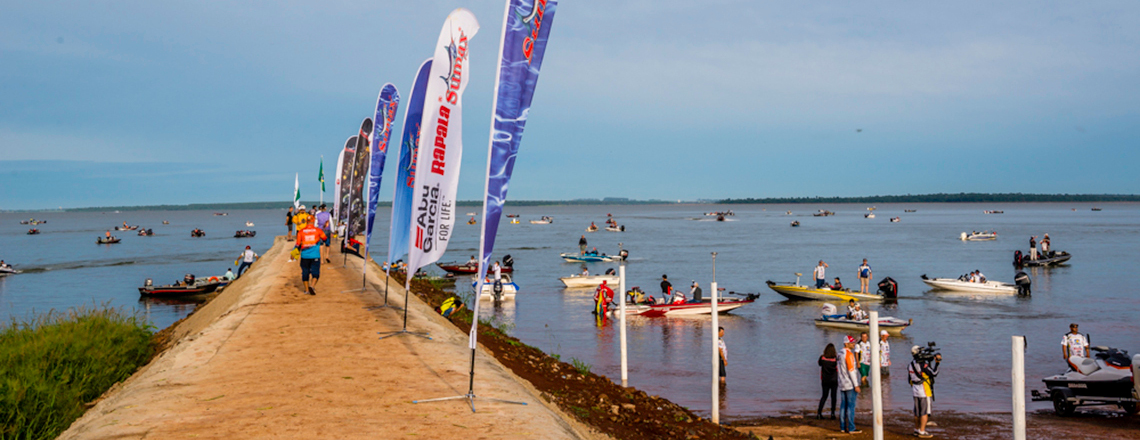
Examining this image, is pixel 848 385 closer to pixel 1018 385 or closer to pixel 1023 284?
pixel 1018 385

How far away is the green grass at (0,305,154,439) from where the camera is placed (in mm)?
8211

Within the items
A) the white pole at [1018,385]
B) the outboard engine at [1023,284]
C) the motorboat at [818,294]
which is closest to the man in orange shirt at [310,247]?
the white pole at [1018,385]

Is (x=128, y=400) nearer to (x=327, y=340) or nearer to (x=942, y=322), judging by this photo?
(x=327, y=340)

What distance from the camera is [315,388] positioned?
8.36m

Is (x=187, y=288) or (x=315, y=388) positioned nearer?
(x=315, y=388)

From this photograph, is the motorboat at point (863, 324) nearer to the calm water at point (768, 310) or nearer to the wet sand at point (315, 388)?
the calm water at point (768, 310)

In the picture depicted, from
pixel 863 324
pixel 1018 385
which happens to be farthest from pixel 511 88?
→ pixel 863 324

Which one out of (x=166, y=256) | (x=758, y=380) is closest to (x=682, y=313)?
(x=758, y=380)

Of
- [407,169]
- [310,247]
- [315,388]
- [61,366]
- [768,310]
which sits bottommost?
[768,310]

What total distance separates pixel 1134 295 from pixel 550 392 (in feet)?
143

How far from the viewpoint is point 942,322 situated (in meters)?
32.6

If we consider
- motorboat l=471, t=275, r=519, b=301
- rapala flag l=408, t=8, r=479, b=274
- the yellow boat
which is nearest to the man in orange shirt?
rapala flag l=408, t=8, r=479, b=274

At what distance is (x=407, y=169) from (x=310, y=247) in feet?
12.8

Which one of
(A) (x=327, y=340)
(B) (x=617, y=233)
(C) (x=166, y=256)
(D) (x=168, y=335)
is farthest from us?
→ (B) (x=617, y=233)
